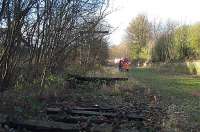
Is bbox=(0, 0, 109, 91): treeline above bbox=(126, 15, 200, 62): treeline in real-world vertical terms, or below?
below

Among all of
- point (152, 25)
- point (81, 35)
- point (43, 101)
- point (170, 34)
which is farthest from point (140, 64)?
point (43, 101)

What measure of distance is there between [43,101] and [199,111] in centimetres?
484

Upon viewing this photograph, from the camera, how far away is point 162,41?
7450cm

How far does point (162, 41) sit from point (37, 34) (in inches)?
2397

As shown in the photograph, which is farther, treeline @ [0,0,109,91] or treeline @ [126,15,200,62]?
treeline @ [126,15,200,62]

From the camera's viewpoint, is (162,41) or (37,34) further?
(162,41)

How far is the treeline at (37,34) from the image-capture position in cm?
1187

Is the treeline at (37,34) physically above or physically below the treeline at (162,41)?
below

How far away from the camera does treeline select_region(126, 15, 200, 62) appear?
213 ft

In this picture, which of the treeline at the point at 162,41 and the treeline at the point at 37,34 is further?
the treeline at the point at 162,41

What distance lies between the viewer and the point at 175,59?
68875 millimetres

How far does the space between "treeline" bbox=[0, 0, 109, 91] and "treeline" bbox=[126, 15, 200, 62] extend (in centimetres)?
4636

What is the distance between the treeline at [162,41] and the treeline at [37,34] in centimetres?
4636

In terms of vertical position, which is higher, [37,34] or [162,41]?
[162,41]
